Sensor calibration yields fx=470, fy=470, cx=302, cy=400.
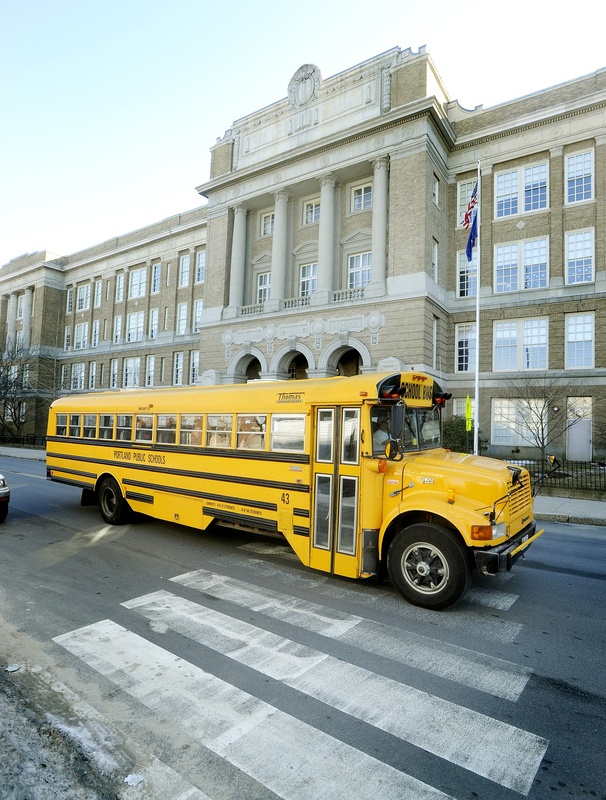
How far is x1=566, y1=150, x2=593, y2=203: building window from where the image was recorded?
86.0 feet

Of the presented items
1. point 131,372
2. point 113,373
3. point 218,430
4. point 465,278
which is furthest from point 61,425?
point 113,373

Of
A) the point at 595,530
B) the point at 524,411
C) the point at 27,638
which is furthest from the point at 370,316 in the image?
the point at 27,638

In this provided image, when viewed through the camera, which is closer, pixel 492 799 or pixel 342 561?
pixel 492 799

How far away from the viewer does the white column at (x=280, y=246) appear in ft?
101

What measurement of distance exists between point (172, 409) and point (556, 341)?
80.3 ft

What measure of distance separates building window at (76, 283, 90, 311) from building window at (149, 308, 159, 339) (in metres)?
12.3

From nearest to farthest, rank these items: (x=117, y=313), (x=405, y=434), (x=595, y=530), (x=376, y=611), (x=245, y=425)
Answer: (x=376, y=611)
(x=405, y=434)
(x=245, y=425)
(x=595, y=530)
(x=117, y=313)

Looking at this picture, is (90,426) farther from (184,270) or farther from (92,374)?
(92,374)

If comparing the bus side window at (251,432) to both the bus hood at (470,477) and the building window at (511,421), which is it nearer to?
the bus hood at (470,477)

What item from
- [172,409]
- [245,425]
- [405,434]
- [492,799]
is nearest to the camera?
[492,799]

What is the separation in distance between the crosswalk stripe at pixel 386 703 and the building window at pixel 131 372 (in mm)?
45644

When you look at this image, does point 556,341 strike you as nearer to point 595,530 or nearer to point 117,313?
point 595,530

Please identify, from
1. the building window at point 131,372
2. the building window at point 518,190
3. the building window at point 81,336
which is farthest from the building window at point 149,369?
the building window at point 518,190

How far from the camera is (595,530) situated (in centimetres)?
1105
